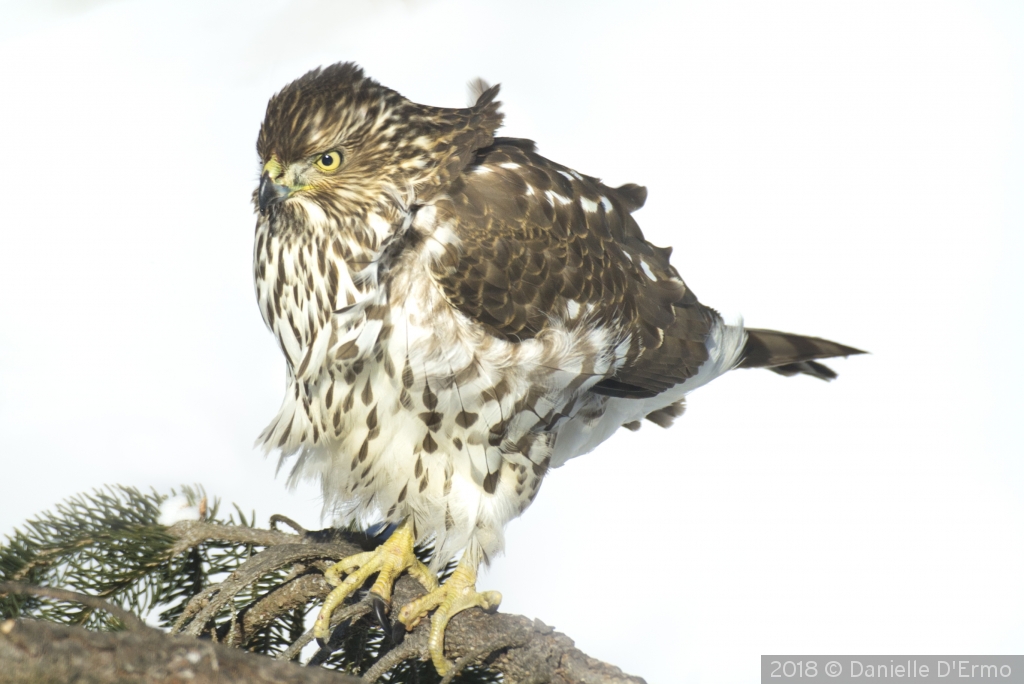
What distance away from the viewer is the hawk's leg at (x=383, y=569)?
2.69 meters

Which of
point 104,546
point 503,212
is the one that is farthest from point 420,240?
point 104,546

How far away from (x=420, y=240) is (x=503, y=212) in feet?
0.89

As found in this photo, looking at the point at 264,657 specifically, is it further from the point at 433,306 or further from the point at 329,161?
the point at 329,161

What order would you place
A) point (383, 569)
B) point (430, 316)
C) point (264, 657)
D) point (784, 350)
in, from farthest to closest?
point (784, 350) → point (383, 569) → point (430, 316) → point (264, 657)

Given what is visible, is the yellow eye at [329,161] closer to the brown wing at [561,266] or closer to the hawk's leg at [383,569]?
the brown wing at [561,266]

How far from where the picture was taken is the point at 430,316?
8.03 feet

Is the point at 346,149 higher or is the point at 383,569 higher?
the point at 346,149

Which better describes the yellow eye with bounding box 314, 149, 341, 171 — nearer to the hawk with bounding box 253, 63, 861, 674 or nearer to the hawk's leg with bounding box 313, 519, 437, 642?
the hawk with bounding box 253, 63, 861, 674

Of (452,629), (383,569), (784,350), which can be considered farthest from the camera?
(784,350)

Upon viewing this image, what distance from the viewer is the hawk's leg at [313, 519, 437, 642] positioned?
269cm

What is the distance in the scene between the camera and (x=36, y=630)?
4.80ft

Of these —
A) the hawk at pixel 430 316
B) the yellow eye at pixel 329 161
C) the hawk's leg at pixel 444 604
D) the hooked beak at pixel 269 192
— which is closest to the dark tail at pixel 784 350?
the hawk at pixel 430 316

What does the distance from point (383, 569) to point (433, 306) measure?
901mm

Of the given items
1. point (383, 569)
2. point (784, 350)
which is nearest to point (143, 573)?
point (383, 569)
